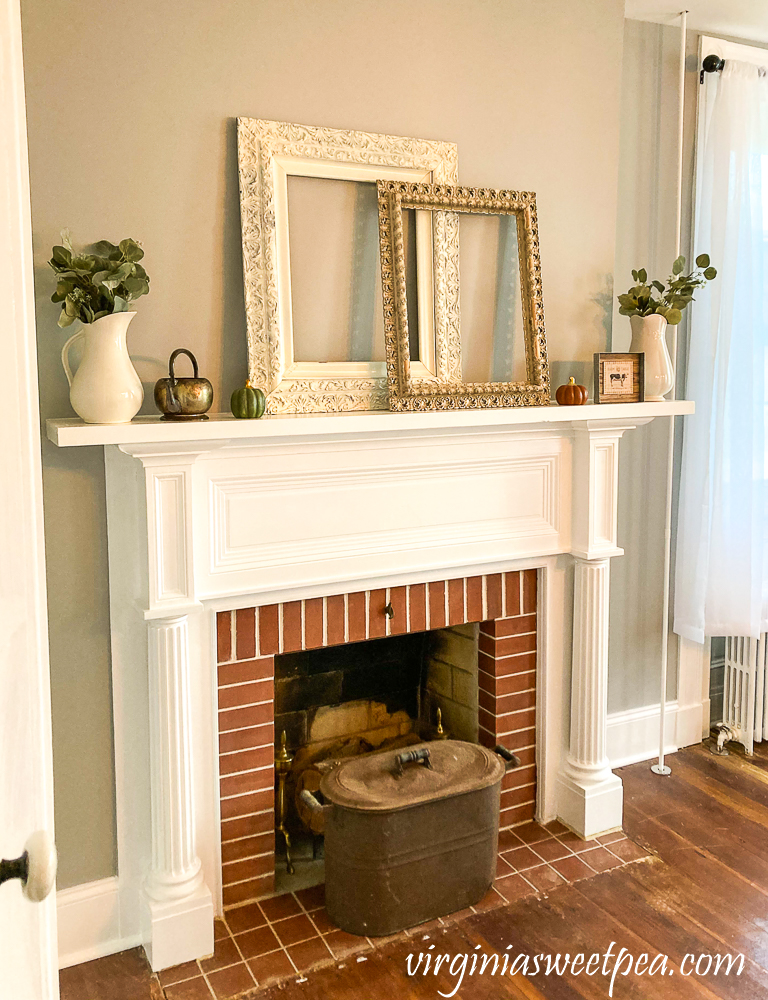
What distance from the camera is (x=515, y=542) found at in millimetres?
2545

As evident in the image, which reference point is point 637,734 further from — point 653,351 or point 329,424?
point 329,424

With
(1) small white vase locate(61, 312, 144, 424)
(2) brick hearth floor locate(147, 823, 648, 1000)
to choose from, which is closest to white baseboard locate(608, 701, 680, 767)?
(2) brick hearth floor locate(147, 823, 648, 1000)

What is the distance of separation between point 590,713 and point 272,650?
1.04 m

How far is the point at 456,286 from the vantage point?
2404 millimetres

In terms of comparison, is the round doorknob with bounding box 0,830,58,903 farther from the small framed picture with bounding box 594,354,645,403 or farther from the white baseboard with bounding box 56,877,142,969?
the small framed picture with bounding box 594,354,645,403

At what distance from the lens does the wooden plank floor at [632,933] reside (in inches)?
78.8

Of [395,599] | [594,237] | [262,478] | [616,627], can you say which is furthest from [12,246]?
[616,627]

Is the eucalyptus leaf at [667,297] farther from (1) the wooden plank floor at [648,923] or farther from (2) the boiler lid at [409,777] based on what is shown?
(1) the wooden plank floor at [648,923]

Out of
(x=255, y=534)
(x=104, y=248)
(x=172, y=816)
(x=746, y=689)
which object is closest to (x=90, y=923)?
(x=172, y=816)

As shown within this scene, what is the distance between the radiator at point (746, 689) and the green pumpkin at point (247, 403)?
82.3 inches

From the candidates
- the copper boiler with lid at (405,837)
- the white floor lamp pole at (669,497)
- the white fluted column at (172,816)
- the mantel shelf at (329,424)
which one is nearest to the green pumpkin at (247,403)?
the mantel shelf at (329,424)

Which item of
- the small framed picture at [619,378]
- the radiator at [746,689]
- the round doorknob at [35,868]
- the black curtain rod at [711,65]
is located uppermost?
the black curtain rod at [711,65]

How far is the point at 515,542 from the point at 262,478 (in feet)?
2.71

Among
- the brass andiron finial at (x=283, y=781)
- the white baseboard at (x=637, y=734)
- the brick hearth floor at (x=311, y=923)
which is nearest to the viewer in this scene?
the brick hearth floor at (x=311, y=923)
